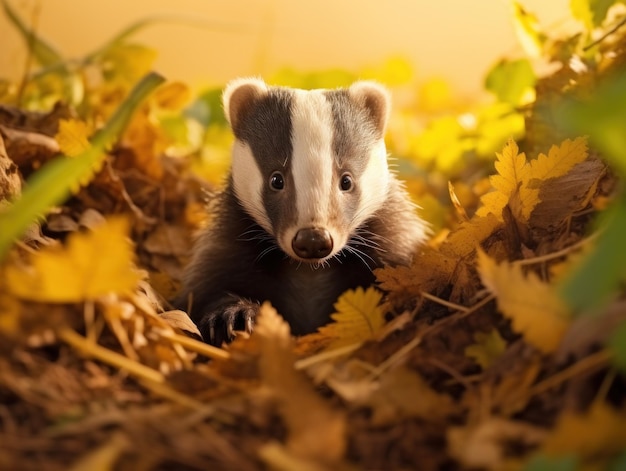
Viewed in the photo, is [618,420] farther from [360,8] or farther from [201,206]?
[360,8]

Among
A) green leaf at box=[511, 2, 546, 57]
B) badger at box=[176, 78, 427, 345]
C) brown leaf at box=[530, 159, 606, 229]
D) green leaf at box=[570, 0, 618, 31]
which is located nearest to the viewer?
brown leaf at box=[530, 159, 606, 229]

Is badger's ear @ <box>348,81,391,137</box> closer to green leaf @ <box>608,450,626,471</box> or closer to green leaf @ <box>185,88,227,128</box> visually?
green leaf @ <box>185,88,227,128</box>

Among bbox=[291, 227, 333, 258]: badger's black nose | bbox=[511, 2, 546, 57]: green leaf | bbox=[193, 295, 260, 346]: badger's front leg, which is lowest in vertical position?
bbox=[193, 295, 260, 346]: badger's front leg

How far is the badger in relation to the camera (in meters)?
1.53

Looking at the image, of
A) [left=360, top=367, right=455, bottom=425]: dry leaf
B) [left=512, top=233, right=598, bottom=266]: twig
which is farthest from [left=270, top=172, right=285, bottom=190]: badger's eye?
[left=360, top=367, right=455, bottom=425]: dry leaf

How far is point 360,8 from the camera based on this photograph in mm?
2953

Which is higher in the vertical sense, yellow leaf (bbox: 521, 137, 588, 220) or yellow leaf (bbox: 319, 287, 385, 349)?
yellow leaf (bbox: 521, 137, 588, 220)

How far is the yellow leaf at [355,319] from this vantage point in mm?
1114

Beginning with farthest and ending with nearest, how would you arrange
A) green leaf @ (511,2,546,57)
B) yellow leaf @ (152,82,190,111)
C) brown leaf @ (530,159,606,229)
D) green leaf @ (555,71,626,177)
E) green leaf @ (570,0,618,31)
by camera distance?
yellow leaf @ (152,82,190,111)
green leaf @ (511,2,546,57)
green leaf @ (570,0,618,31)
brown leaf @ (530,159,606,229)
green leaf @ (555,71,626,177)

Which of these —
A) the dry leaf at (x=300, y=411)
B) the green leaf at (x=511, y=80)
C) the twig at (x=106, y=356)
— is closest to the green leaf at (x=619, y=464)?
the dry leaf at (x=300, y=411)

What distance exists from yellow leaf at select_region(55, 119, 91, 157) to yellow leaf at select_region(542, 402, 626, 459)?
3.57ft

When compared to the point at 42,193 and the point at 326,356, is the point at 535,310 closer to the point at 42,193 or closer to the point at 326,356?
the point at 326,356

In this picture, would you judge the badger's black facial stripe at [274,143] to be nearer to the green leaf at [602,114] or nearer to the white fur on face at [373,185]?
the white fur on face at [373,185]

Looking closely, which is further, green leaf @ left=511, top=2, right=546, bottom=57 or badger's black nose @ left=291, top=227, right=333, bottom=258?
green leaf @ left=511, top=2, right=546, bottom=57
